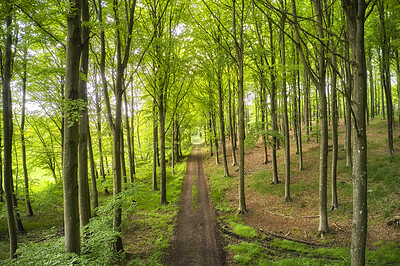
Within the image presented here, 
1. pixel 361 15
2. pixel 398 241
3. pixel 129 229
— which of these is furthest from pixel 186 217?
pixel 361 15

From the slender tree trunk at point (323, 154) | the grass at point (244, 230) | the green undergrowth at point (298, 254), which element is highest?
the slender tree trunk at point (323, 154)

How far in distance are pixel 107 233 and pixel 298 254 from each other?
6621mm

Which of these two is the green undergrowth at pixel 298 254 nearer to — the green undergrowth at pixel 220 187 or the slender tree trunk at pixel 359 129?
the slender tree trunk at pixel 359 129

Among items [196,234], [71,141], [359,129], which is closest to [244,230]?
[196,234]

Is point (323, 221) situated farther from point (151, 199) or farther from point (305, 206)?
point (151, 199)

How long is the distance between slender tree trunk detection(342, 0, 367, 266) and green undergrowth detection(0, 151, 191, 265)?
16.6 feet

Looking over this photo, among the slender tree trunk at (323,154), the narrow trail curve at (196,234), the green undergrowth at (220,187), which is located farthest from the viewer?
the green undergrowth at (220,187)

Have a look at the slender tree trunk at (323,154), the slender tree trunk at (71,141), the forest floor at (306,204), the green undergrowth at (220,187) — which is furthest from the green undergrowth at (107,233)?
the slender tree trunk at (323,154)

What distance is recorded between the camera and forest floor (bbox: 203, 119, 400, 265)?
8.37 m

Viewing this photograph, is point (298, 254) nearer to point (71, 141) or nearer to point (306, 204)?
point (306, 204)

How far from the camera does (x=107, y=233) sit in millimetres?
5727

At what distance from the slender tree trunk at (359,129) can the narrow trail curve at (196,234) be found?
5.44 meters

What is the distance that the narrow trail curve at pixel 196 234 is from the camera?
24.7ft

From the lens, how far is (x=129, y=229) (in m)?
10.6
